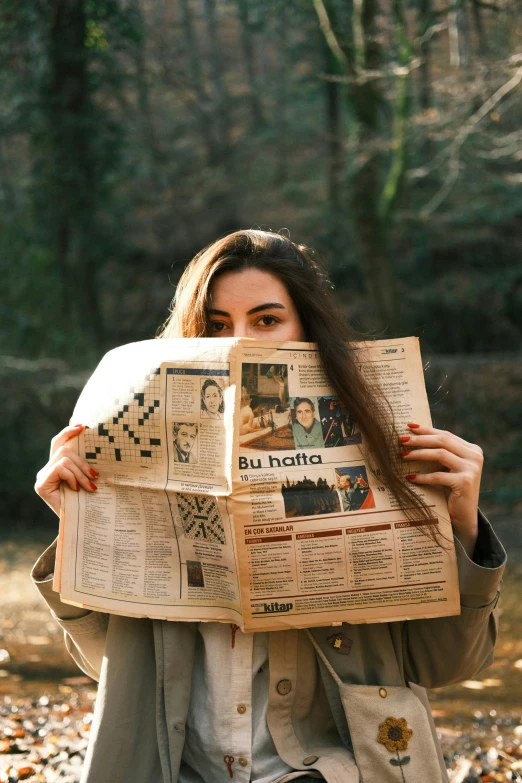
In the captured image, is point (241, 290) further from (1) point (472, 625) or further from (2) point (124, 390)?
(1) point (472, 625)

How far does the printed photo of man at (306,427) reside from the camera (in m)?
1.85

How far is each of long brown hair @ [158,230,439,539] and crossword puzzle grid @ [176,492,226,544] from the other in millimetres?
365

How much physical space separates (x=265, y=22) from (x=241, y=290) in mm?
17095

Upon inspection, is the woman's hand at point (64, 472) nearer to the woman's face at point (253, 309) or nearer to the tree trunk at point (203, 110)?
the woman's face at point (253, 309)

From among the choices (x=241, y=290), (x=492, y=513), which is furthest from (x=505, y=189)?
(x=241, y=290)

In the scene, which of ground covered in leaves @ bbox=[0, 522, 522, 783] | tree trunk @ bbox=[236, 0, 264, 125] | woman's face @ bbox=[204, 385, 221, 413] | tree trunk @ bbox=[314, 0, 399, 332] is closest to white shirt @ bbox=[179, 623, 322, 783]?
woman's face @ bbox=[204, 385, 221, 413]

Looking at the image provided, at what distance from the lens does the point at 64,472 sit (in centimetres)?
189

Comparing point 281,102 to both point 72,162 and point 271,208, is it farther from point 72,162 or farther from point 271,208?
point 72,162

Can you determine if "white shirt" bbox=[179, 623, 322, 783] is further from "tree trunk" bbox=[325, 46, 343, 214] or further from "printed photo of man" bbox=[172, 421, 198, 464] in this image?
"tree trunk" bbox=[325, 46, 343, 214]

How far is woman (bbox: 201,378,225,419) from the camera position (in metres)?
1.85

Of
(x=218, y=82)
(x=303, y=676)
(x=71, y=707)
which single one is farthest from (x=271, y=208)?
(x=303, y=676)

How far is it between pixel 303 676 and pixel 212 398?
70cm

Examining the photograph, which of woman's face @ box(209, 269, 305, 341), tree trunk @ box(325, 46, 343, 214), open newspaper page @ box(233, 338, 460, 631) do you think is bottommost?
open newspaper page @ box(233, 338, 460, 631)

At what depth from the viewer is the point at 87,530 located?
6.31 feet
